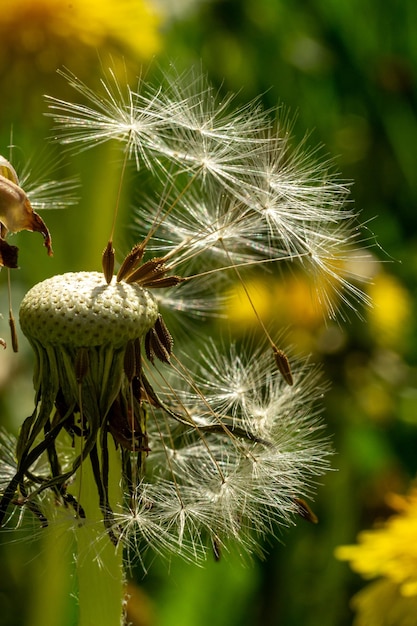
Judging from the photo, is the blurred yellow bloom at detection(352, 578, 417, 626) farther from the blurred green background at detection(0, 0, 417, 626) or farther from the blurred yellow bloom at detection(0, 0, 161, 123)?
the blurred yellow bloom at detection(0, 0, 161, 123)

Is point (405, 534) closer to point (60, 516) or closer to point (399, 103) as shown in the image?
point (60, 516)

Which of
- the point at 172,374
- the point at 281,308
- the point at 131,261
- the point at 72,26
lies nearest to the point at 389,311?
the point at 281,308

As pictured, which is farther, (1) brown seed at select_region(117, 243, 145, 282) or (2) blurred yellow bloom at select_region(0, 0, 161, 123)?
(2) blurred yellow bloom at select_region(0, 0, 161, 123)

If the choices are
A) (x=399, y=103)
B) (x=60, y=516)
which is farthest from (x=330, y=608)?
(x=399, y=103)

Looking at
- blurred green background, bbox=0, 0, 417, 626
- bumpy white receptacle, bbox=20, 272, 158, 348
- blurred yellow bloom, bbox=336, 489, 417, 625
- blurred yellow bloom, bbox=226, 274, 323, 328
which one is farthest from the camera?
blurred yellow bloom, bbox=226, 274, 323, 328

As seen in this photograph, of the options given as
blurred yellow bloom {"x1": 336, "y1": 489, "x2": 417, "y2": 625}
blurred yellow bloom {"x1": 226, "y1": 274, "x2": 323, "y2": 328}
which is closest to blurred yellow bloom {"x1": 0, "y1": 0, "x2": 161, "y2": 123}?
blurred yellow bloom {"x1": 226, "y1": 274, "x2": 323, "y2": 328}

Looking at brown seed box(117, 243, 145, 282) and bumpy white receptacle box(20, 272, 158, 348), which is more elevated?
brown seed box(117, 243, 145, 282)

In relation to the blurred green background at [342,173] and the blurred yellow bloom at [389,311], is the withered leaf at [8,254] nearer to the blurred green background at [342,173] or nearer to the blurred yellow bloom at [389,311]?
the blurred green background at [342,173]
